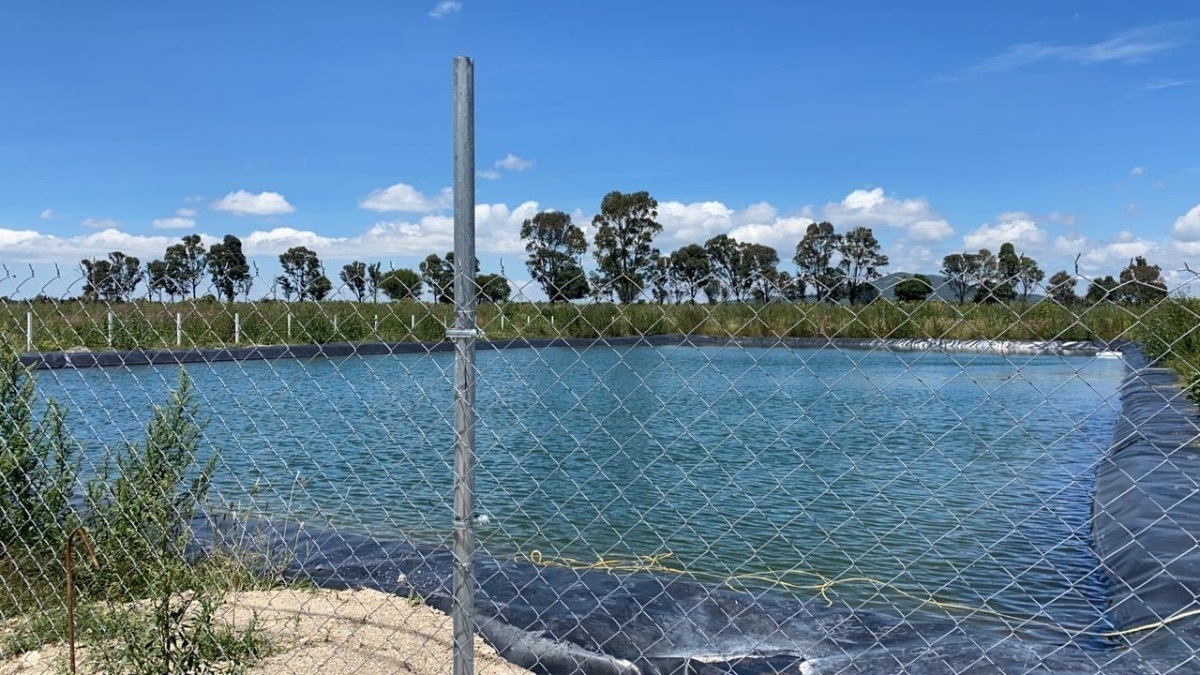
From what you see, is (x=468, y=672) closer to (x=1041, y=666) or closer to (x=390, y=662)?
(x=390, y=662)

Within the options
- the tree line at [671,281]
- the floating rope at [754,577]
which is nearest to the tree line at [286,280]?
the tree line at [671,281]

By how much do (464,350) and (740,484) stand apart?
575 cm

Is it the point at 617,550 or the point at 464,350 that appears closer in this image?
the point at 464,350

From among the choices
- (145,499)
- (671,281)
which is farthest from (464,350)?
(145,499)

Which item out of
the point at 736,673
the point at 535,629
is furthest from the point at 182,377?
the point at 736,673

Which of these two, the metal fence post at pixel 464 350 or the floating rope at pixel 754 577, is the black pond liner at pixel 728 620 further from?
the metal fence post at pixel 464 350

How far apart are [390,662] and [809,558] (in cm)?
326

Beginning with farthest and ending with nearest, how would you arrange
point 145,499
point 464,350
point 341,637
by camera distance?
point 145,499 < point 341,637 < point 464,350

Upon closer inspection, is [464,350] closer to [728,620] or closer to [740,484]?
[728,620]

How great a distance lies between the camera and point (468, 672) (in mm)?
2539

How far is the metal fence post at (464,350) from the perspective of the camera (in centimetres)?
238

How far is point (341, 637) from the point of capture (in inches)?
147

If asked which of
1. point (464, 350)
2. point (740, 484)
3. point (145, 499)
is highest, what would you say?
A: point (464, 350)

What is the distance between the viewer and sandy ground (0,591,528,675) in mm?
3402
